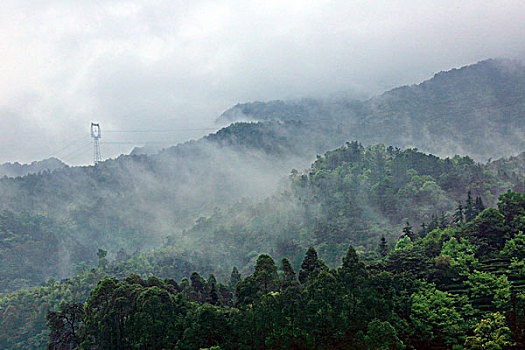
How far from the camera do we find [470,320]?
2952 cm

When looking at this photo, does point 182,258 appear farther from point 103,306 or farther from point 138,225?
point 103,306

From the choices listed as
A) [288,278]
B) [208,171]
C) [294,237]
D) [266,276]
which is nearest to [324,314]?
[288,278]

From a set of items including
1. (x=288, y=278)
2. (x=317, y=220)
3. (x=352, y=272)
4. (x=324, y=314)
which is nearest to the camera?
(x=324, y=314)

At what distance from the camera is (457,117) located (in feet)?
556

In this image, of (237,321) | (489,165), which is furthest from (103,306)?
(489,165)

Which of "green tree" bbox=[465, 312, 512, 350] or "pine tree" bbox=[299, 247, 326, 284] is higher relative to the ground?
"pine tree" bbox=[299, 247, 326, 284]

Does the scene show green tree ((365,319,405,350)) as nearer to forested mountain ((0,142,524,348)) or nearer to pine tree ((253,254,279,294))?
pine tree ((253,254,279,294))

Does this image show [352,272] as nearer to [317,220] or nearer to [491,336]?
[491,336]

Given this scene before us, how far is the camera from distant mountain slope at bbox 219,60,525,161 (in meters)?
152

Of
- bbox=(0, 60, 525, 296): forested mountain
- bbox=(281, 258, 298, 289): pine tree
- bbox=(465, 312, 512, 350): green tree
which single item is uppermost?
bbox=(0, 60, 525, 296): forested mountain

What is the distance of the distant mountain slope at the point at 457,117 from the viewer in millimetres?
152250

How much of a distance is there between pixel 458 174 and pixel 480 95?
4262 inches

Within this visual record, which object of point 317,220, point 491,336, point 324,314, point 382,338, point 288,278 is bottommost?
point 491,336

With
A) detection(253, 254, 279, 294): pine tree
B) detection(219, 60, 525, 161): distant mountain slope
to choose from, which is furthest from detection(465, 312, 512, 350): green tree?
detection(219, 60, 525, 161): distant mountain slope
